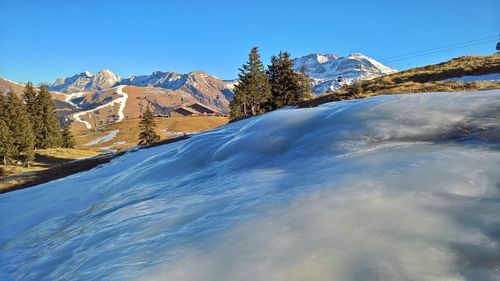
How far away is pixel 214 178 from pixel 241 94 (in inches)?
2271

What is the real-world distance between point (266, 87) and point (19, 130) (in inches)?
1655

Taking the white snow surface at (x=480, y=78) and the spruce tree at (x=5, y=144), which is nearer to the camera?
the white snow surface at (x=480, y=78)

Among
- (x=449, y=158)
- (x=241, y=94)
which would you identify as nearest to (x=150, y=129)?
(x=241, y=94)

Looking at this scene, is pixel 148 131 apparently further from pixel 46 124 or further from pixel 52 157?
pixel 46 124

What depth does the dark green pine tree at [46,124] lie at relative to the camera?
246ft

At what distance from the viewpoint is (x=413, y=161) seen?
532cm

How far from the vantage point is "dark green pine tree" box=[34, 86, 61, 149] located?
74.9 m

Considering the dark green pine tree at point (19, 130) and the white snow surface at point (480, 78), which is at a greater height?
the dark green pine tree at point (19, 130)

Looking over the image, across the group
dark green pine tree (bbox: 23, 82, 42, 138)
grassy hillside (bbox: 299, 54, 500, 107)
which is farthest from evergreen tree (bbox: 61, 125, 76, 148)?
grassy hillside (bbox: 299, 54, 500, 107)

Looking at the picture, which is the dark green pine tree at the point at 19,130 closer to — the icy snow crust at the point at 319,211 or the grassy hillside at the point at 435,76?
the grassy hillside at the point at 435,76

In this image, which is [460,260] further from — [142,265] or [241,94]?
[241,94]

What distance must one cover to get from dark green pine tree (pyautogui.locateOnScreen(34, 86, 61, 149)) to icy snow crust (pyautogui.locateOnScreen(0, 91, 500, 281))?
74.8 m

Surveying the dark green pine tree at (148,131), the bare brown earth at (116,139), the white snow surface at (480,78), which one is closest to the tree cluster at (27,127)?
the bare brown earth at (116,139)

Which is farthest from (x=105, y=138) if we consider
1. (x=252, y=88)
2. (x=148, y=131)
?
(x=252, y=88)
